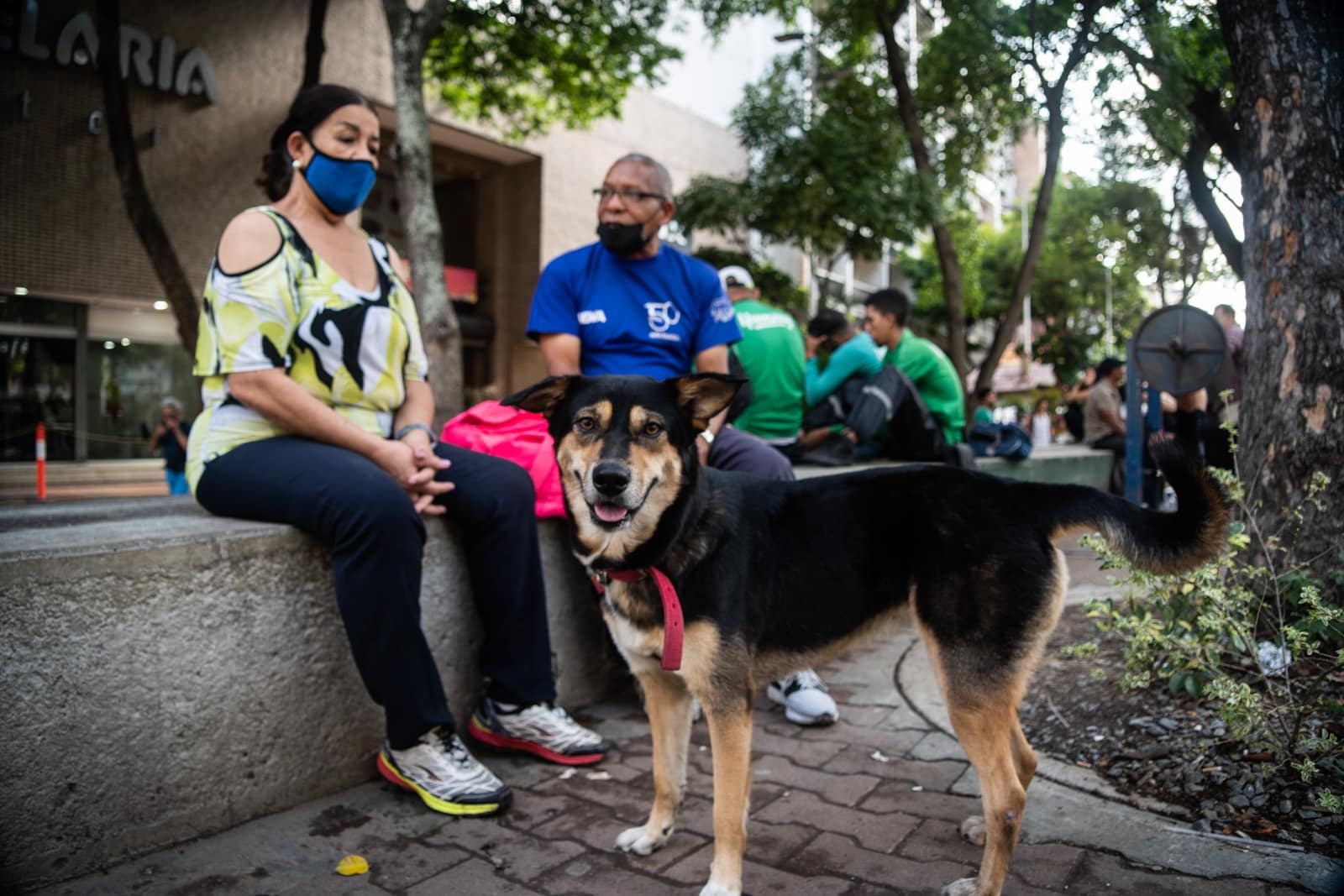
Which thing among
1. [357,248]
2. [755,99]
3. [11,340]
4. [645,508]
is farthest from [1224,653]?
[11,340]

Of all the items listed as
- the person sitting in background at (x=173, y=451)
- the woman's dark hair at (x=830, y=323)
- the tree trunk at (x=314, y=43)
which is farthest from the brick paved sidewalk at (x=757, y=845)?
the person sitting in background at (x=173, y=451)

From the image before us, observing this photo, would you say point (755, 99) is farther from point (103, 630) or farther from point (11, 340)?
point (103, 630)

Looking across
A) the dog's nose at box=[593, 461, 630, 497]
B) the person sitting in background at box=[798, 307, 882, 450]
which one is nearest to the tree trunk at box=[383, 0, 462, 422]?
the person sitting in background at box=[798, 307, 882, 450]

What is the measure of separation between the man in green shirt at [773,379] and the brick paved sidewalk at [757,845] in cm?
304

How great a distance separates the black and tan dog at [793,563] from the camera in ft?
8.40

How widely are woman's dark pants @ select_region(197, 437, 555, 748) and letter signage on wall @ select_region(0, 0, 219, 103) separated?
10723mm

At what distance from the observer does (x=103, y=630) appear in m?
2.64

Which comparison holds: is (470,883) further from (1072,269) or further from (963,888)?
(1072,269)

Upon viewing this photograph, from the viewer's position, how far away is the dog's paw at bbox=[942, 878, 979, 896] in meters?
2.47

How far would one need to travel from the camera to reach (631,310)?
4109 mm

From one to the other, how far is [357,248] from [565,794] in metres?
2.29

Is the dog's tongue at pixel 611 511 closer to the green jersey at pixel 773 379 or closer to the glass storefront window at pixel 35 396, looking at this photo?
the green jersey at pixel 773 379

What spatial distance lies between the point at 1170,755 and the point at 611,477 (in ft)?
7.47

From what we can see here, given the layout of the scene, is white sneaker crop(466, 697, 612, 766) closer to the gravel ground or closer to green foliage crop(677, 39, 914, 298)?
the gravel ground
